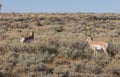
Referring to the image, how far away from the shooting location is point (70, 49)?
14281mm

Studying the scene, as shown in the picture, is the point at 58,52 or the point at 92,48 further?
the point at 92,48

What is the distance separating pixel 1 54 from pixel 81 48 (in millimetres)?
3416

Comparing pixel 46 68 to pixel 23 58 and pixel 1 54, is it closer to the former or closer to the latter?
pixel 23 58

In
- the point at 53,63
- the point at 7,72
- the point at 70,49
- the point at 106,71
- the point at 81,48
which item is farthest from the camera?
the point at 81,48

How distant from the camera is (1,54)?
1358cm

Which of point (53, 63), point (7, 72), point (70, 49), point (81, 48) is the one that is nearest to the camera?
point (7, 72)

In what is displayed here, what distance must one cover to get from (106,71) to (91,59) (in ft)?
4.51

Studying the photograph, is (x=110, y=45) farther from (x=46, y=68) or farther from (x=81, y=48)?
(x=46, y=68)

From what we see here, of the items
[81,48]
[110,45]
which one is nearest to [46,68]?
[81,48]

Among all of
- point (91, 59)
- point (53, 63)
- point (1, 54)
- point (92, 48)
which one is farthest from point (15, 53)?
point (92, 48)

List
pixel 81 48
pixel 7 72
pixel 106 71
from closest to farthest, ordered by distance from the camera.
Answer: pixel 7 72 → pixel 106 71 → pixel 81 48

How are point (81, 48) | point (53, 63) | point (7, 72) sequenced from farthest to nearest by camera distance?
point (81, 48)
point (53, 63)
point (7, 72)

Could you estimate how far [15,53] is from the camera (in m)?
13.4

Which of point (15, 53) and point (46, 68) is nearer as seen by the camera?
point (46, 68)
